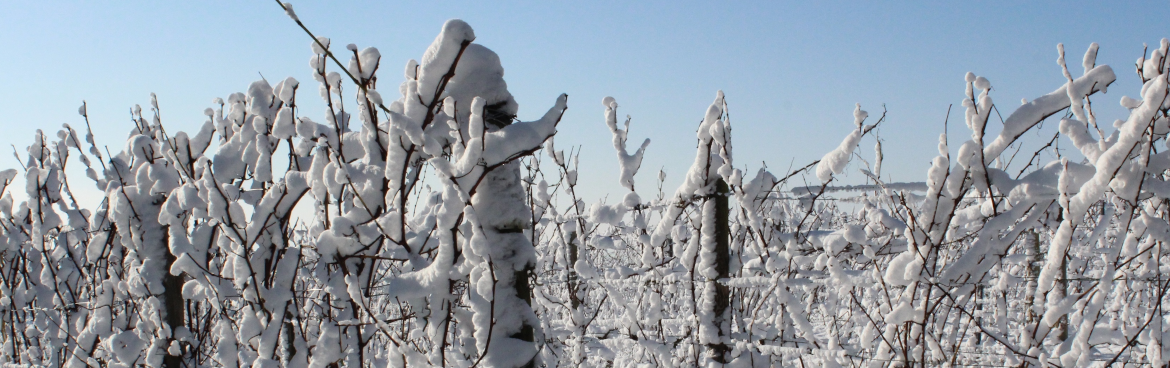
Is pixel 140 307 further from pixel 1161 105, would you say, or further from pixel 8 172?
pixel 1161 105

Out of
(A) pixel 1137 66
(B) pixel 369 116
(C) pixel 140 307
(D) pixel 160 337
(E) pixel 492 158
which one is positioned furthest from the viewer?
(C) pixel 140 307

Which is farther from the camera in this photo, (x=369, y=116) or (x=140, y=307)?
(x=140, y=307)

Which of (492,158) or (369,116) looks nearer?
(492,158)

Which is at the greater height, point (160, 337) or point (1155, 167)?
point (1155, 167)

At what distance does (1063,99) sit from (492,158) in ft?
6.47

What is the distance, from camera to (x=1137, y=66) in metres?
2.26

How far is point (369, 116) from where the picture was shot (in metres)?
2.06

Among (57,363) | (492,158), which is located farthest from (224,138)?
(57,363)

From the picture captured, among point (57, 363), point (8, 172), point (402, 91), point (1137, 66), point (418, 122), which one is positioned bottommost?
point (57, 363)

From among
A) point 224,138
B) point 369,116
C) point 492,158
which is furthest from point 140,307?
point 492,158

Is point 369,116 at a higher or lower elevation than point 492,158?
higher

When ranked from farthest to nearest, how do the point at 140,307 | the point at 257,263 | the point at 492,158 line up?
the point at 140,307 < the point at 257,263 < the point at 492,158

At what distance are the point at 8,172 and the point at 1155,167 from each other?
7.49m

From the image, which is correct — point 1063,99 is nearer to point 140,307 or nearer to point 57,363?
point 140,307
